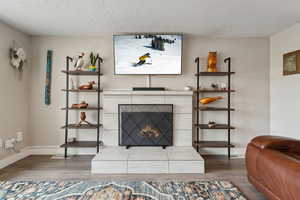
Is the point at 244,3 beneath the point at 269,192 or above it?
above

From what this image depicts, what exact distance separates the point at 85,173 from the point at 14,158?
139cm

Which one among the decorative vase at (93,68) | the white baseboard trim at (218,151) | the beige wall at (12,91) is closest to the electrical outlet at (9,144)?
the beige wall at (12,91)

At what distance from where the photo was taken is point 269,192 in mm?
1648

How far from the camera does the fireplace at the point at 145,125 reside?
3.11 meters

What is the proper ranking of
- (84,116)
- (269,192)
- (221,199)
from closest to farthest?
1. (269,192)
2. (221,199)
3. (84,116)

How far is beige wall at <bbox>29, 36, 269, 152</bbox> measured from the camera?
128 inches

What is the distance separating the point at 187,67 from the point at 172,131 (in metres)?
1.22

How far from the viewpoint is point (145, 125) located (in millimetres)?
3119

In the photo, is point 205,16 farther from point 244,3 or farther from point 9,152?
point 9,152

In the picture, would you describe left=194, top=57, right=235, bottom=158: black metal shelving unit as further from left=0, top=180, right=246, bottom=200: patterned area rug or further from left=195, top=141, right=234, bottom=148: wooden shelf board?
left=0, top=180, right=246, bottom=200: patterned area rug

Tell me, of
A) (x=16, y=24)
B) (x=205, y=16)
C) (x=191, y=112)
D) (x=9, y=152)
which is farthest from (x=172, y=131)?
(x=16, y=24)

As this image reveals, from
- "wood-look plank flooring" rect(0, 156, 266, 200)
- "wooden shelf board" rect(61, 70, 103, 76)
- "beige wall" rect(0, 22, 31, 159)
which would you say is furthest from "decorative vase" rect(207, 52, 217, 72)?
"beige wall" rect(0, 22, 31, 159)

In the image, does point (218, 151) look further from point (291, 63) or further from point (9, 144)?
point (9, 144)

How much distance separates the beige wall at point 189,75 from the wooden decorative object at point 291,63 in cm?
39
